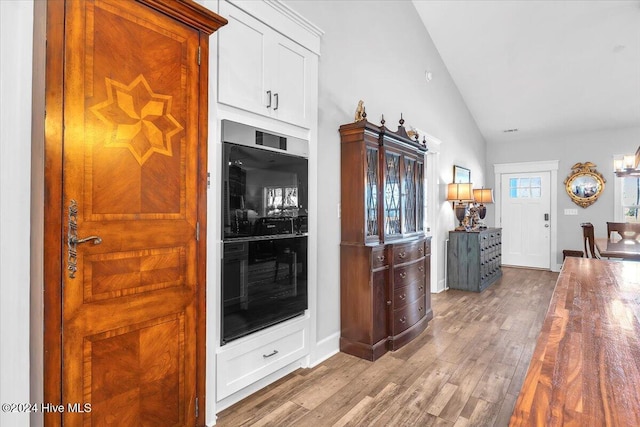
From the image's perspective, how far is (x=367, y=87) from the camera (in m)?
3.34

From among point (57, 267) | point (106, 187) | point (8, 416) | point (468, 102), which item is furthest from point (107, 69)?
point (468, 102)

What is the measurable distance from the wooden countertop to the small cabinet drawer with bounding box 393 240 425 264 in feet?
4.61

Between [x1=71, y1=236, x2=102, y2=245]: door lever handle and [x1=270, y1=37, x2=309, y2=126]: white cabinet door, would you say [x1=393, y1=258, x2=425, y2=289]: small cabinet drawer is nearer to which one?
[x1=270, y1=37, x2=309, y2=126]: white cabinet door

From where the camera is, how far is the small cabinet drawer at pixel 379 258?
2.71 meters

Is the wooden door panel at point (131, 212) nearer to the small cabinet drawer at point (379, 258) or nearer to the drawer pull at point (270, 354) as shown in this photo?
the drawer pull at point (270, 354)

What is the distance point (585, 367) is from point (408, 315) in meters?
2.29

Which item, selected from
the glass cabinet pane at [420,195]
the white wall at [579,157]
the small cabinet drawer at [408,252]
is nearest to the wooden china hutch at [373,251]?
the small cabinet drawer at [408,252]

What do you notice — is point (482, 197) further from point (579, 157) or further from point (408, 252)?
point (408, 252)

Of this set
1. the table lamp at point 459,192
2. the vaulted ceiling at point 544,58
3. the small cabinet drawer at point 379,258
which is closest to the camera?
the small cabinet drawer at point 379,258

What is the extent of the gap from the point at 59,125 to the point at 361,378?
88.3 inches

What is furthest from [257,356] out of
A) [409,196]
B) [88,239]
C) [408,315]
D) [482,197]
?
[482,197]

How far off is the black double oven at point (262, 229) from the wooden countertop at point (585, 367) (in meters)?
1.51

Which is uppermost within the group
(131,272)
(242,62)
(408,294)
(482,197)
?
(242,62)

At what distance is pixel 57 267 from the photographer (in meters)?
1.09
